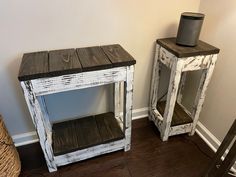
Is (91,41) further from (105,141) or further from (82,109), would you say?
(105,141)

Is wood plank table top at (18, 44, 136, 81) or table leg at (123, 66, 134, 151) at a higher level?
wood plank table top at (18, 44, 136, 81)

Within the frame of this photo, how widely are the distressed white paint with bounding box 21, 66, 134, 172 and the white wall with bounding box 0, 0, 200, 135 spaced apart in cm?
25

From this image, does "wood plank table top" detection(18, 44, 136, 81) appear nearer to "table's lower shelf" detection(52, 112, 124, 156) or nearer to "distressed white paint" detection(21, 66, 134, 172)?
"distressed white paint" detection(21, 66, 134, 172)

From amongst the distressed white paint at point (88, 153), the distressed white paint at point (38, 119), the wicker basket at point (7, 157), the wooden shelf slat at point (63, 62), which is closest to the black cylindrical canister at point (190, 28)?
the wooden shelf slat at point (63, 62)

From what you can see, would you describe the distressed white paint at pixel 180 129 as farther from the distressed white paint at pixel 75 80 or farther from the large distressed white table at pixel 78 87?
the distressed white paint at pixel 75 80

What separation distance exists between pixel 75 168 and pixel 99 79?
670mm

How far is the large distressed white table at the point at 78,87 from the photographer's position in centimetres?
101

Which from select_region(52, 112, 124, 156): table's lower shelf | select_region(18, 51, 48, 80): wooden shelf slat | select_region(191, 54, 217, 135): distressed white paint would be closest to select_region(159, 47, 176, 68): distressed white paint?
select_region(191, 54, 217, 135): distressed white paint

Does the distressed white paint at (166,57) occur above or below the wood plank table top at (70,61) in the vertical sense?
below

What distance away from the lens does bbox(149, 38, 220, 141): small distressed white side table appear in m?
→ 1.21

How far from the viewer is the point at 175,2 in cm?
137

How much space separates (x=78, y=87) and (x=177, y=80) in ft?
2.05

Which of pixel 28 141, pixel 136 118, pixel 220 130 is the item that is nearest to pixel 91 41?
pixel 136 118

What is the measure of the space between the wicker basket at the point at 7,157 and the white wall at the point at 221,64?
1.37 m
